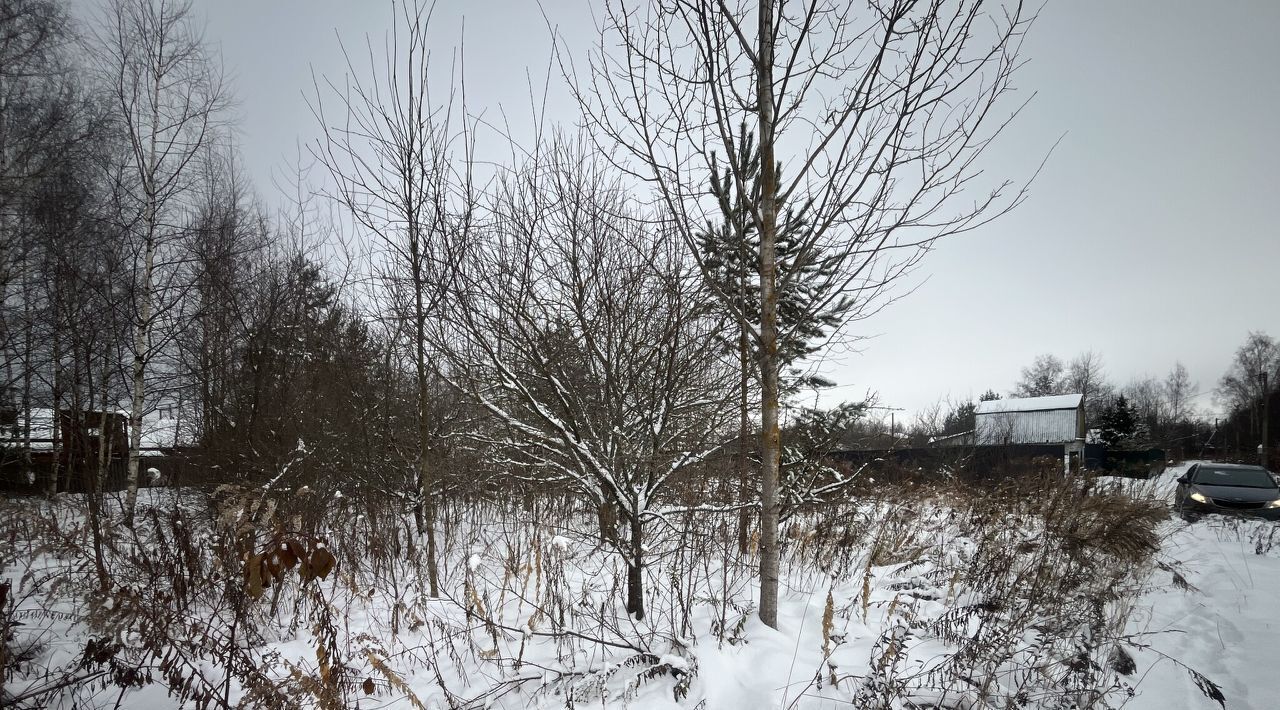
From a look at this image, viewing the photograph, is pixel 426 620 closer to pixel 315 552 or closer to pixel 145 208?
pixel 315 552

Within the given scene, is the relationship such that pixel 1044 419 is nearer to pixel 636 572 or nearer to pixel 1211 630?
pixel 1211 630

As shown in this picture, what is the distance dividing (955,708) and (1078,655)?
1.04 m

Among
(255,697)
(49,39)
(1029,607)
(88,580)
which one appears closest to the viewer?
(255,697)

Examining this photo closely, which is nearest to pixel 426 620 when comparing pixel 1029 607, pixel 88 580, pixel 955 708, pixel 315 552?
pixel 315 552

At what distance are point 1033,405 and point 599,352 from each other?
125 feet

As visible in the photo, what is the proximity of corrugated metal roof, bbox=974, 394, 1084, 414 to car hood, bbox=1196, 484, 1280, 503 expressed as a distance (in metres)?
22.7

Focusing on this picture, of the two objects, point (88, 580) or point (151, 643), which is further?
point (88, 580)

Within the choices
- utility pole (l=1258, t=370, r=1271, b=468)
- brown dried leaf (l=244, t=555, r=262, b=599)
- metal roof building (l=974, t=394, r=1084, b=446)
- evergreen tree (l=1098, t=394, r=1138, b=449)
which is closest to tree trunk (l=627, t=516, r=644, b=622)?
brown dried leaf (l=244, t=555, r=262, b=599)

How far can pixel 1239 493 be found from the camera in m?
9.62

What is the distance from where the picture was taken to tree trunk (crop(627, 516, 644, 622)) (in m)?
3.43

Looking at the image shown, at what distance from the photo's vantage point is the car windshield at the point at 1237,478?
10016mm

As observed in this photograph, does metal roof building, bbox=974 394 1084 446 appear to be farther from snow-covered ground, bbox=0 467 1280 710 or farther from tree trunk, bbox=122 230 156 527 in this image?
tree trunk, bbox=122 230 156 527

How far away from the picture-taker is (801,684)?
110 inches

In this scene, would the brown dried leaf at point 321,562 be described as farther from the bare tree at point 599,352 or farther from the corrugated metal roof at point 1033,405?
the corrugated metal roof at point 1033,405
